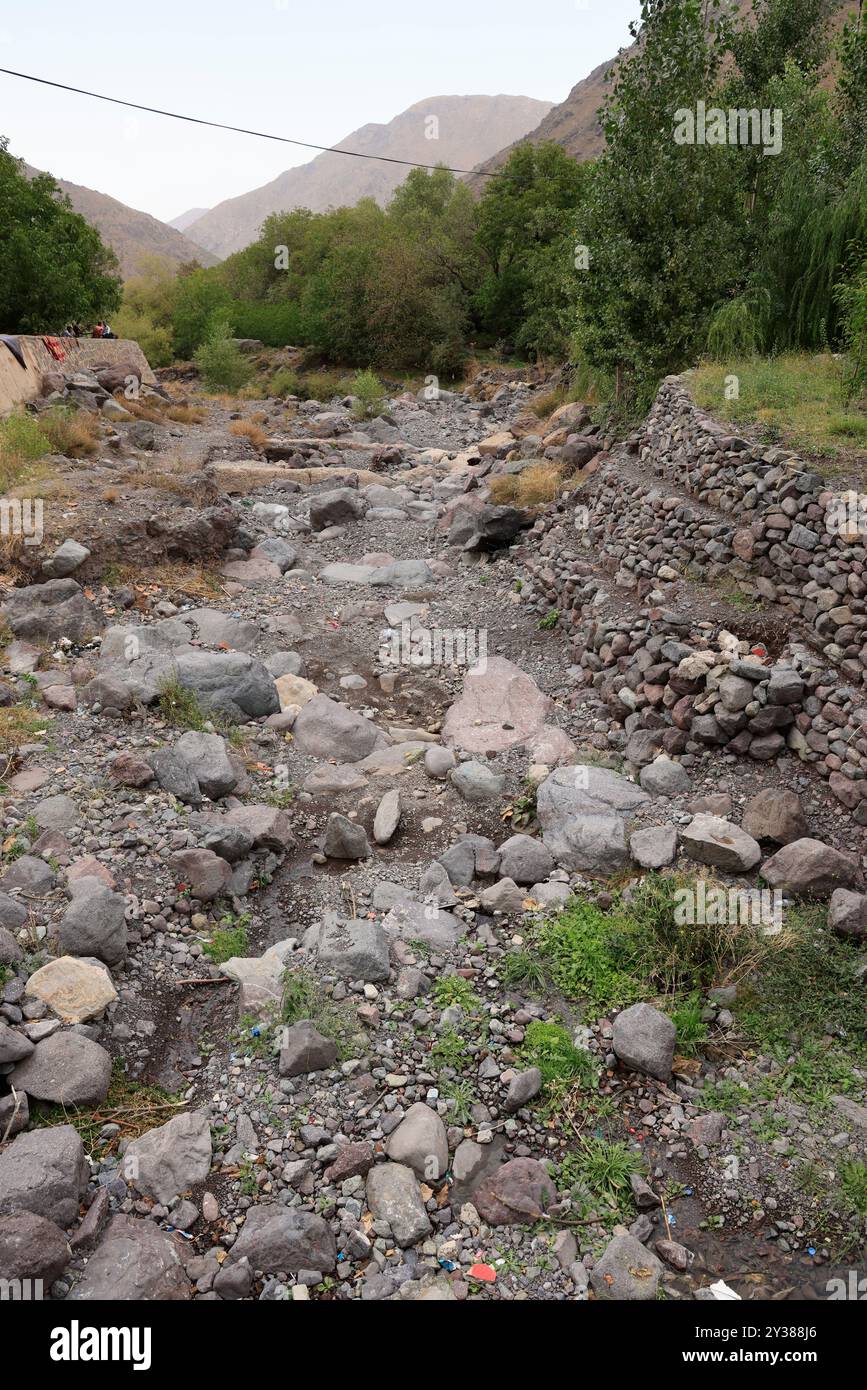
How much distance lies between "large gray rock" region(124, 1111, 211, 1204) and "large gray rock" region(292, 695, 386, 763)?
351 cm

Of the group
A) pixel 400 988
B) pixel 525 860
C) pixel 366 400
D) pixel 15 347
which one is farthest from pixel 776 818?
pixel 366 400

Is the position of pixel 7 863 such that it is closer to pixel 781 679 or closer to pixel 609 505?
pixel 781 679

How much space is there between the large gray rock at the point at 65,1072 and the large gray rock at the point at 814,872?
12.5 feet

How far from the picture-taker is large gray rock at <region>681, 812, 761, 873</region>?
16.9 feet

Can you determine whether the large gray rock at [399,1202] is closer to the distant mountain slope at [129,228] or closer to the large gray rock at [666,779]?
the large gray rock at [666,779]

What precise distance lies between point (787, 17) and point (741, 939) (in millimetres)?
16795

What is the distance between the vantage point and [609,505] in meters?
9.30

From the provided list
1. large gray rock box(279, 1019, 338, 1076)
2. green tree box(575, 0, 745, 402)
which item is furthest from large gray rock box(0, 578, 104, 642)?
green tree box(575, 0, 745, 402)

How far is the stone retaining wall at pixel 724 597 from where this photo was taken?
229 inches

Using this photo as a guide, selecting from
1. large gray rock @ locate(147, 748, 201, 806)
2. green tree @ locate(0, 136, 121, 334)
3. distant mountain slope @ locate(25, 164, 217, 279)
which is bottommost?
large gray rock @ locate(147, 748, 201, 806)

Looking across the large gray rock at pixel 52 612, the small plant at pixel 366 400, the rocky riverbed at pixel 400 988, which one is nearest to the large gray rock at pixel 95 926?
the rocky riverbed at pixel 400 988

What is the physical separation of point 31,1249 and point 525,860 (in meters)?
3.30

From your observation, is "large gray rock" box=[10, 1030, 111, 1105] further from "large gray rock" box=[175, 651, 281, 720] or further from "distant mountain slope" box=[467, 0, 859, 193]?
"distant mountain slope" box=[467, 0, 859, 193]

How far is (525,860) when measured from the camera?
5.42 meters
